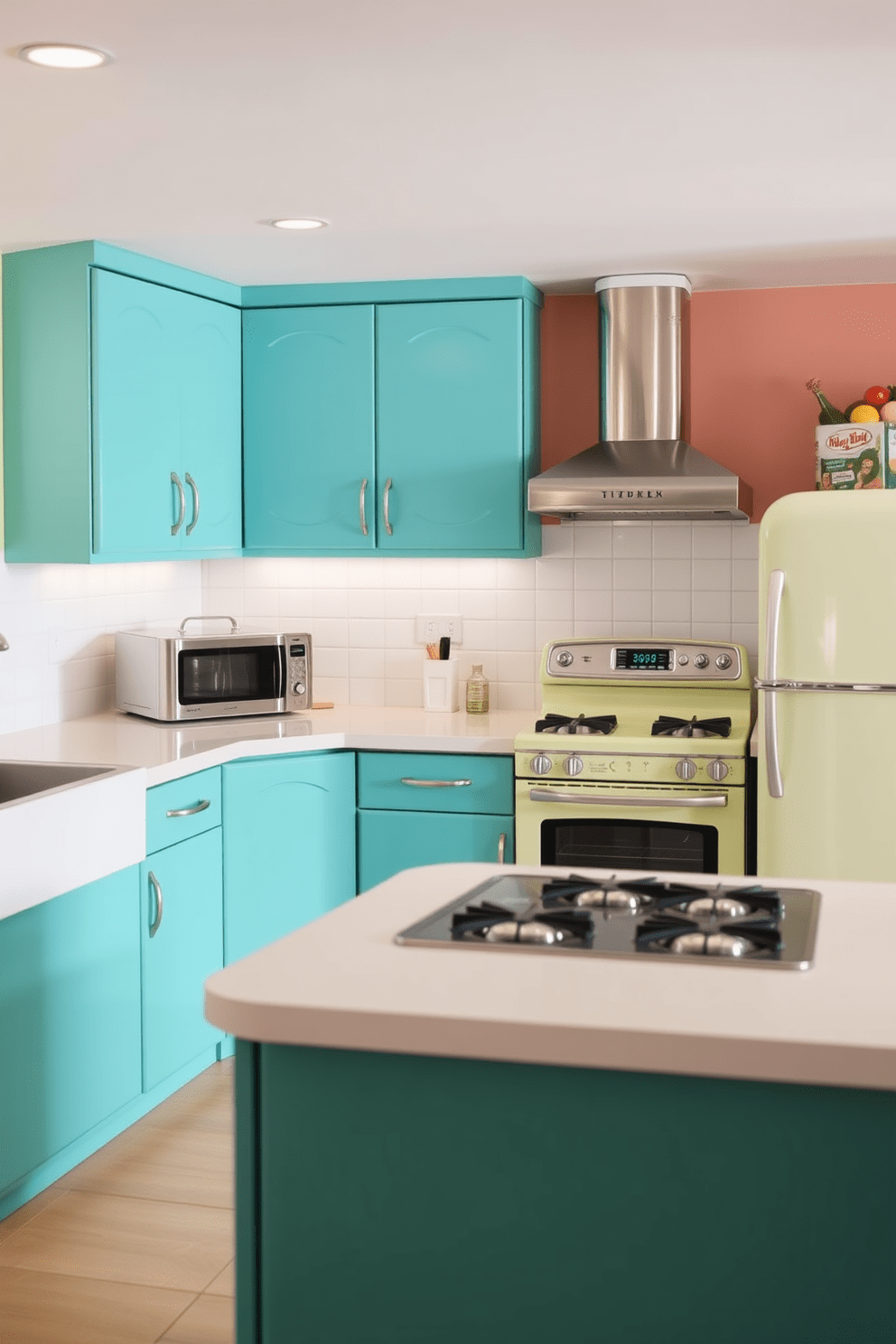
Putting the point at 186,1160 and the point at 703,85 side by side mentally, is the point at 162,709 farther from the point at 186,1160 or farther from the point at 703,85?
the point at 703,85

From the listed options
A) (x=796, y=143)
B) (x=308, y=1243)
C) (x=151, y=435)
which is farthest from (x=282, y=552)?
(x=308, y=1243)

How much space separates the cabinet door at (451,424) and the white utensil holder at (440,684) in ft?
1.28

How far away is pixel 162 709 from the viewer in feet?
14.0

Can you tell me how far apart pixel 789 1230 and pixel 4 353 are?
3216mm

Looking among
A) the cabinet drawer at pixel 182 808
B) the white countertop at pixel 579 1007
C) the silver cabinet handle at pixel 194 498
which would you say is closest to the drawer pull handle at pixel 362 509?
the silver cabinet handle at pixel 194 498

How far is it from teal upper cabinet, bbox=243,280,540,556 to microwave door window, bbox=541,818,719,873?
2.97ft

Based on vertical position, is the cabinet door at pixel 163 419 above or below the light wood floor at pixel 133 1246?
above

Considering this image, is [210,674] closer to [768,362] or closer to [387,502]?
[387,502]

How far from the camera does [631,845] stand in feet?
13.3

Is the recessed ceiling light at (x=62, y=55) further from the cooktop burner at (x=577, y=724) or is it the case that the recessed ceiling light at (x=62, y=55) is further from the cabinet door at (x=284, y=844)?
the cooktop burner at (x=577, y=724)

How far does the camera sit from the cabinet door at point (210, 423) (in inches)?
170

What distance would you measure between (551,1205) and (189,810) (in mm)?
2360

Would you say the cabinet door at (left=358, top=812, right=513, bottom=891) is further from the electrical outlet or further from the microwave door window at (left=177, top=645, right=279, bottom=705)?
the electrical outlet

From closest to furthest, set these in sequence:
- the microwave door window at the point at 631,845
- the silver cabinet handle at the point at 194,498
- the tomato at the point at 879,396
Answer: the microwave door window at the point at 631,845
the tomato at the point at 879,396
the silver cabinet handle at the point at 194,498
